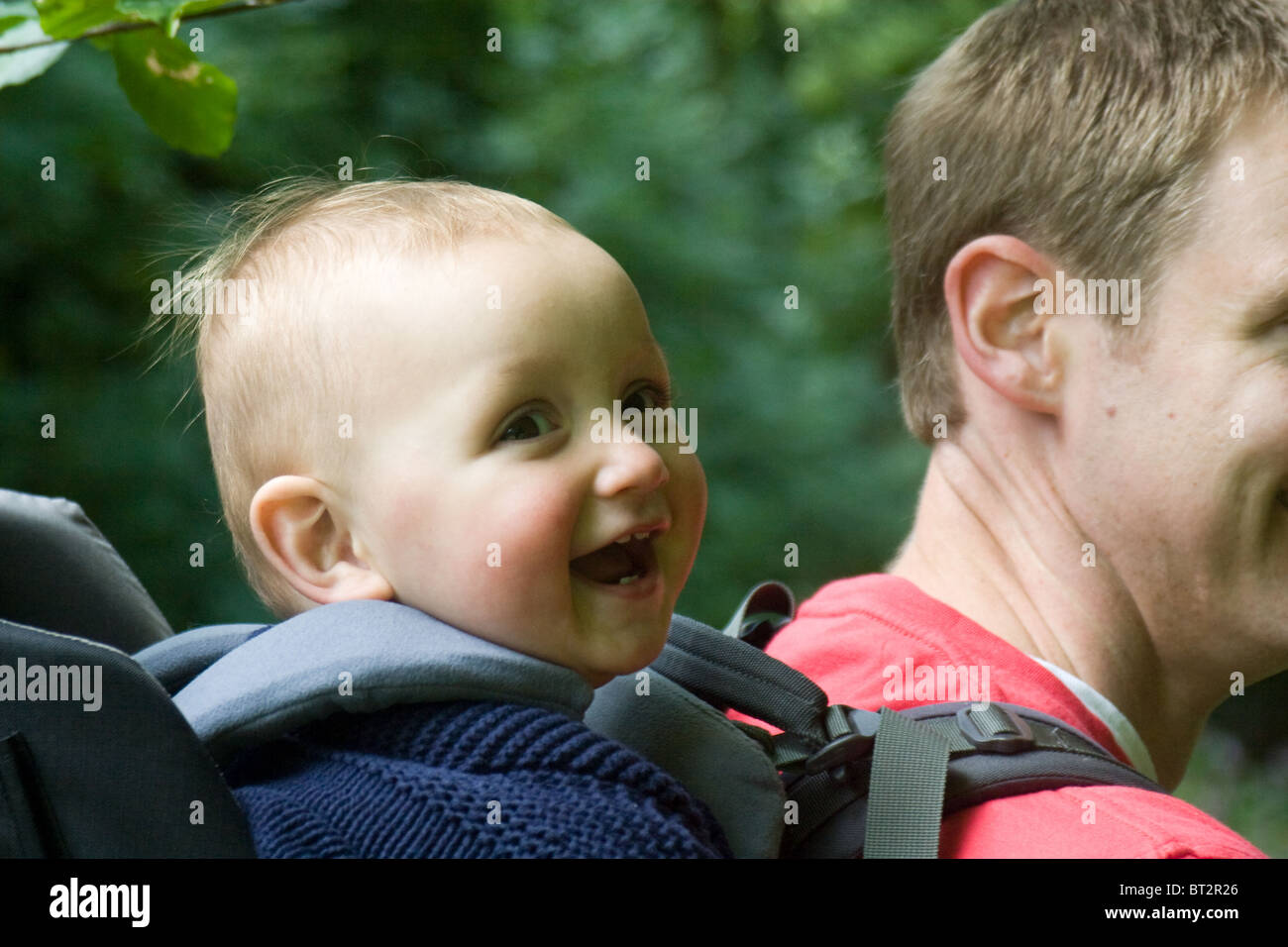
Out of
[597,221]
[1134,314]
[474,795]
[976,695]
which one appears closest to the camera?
[474,795]

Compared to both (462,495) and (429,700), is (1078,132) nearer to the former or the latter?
(462,495)

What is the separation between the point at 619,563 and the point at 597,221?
324 cm

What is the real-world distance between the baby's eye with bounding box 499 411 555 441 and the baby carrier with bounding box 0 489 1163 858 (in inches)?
6.1

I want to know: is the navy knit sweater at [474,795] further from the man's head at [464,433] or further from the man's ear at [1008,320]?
the man's ear at [1008,320]

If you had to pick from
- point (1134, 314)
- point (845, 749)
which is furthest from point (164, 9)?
point (1134, 314)

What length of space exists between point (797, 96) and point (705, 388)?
95.5 inches

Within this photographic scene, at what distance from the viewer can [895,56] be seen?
6.27 meters

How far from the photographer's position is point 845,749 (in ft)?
3.53

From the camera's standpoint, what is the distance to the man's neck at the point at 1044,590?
56.4 inches

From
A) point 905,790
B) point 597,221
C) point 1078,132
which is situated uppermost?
point 597,221

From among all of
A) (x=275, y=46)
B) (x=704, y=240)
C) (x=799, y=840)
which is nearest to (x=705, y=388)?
(x=704, y=240)

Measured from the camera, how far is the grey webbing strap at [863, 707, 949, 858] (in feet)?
3.31
